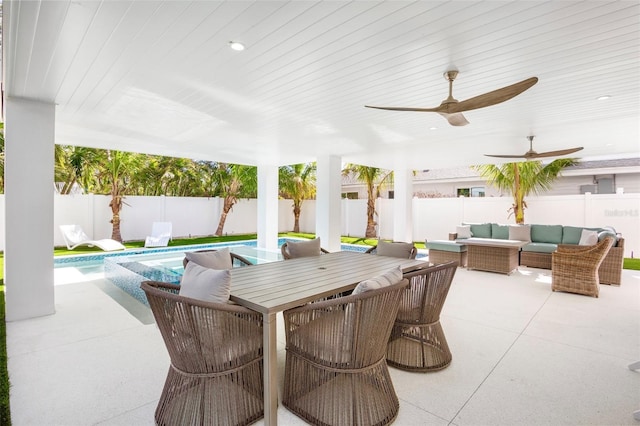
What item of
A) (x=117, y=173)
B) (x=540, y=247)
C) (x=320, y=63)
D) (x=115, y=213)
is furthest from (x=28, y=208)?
(x=540, y=247)

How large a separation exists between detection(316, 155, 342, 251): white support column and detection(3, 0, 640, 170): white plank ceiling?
2.38 meters

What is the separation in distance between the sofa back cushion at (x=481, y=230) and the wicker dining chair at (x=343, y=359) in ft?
23.7

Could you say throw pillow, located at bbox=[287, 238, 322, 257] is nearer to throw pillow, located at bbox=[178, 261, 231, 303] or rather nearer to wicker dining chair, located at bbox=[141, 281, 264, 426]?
throw pillow, located at bbox=[178, 261, 231, 303]

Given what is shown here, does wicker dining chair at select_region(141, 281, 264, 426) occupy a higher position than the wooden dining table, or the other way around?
the wooden dining table

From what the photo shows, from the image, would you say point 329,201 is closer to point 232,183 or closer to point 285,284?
point 285,284

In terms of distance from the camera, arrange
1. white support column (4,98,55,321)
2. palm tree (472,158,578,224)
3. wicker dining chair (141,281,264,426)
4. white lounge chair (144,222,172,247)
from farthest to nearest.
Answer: white lounge chair (144,222,172,247)
palm tree (472,158,578,224)
white support column (4,98,55,321)
wicker dining chair (141,281,264,426)

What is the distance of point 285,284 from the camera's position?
106 inches

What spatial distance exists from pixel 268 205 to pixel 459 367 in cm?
841

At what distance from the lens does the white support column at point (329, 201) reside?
8.11 m


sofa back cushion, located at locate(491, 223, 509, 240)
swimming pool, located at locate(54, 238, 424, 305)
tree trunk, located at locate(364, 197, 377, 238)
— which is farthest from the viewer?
tree trunk, located at locate(364, 197, 377, 238)

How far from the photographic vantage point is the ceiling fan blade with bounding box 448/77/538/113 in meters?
2.66

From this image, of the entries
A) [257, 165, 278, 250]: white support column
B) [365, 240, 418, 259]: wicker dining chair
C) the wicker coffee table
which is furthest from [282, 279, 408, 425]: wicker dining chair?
[257, 165, 278, 250]: white support column

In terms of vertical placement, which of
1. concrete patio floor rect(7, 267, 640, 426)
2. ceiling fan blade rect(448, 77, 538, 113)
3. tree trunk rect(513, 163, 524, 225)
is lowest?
concrete patio floor rect(7, 267, 640, 426)

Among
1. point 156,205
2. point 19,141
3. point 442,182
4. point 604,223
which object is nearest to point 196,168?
point 156,205
